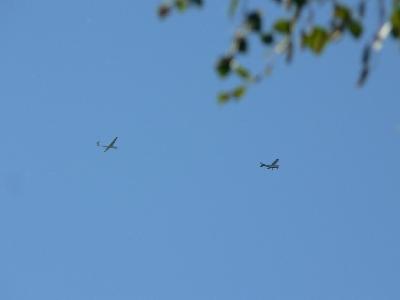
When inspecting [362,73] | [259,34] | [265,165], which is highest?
[265,165]

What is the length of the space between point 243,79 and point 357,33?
1.20m

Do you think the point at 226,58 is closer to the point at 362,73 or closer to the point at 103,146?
the point at 362,73

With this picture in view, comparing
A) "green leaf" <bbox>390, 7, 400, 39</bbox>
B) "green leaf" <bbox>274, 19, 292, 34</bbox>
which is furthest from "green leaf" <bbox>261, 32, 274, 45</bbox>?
"green leaf" <bbox>390, 7, 400, 39</bbox>

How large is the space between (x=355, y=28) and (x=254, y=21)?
0.99m

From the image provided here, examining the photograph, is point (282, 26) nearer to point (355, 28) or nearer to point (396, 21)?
point (355, 28)

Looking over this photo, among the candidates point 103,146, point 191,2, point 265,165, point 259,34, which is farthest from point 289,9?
point 103,146

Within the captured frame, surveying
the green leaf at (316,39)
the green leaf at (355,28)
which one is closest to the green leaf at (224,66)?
the green leaf at (316,39)

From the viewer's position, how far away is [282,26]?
9719 mm

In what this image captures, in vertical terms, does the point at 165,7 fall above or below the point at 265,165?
below

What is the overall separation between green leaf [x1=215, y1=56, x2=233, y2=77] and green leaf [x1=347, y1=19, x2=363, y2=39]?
3.98ft

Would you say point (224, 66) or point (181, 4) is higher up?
point (181, 4)

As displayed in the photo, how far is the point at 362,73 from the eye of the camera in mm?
9094

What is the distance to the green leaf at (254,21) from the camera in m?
9.65

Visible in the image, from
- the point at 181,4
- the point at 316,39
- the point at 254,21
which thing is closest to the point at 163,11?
the point at 181,4
